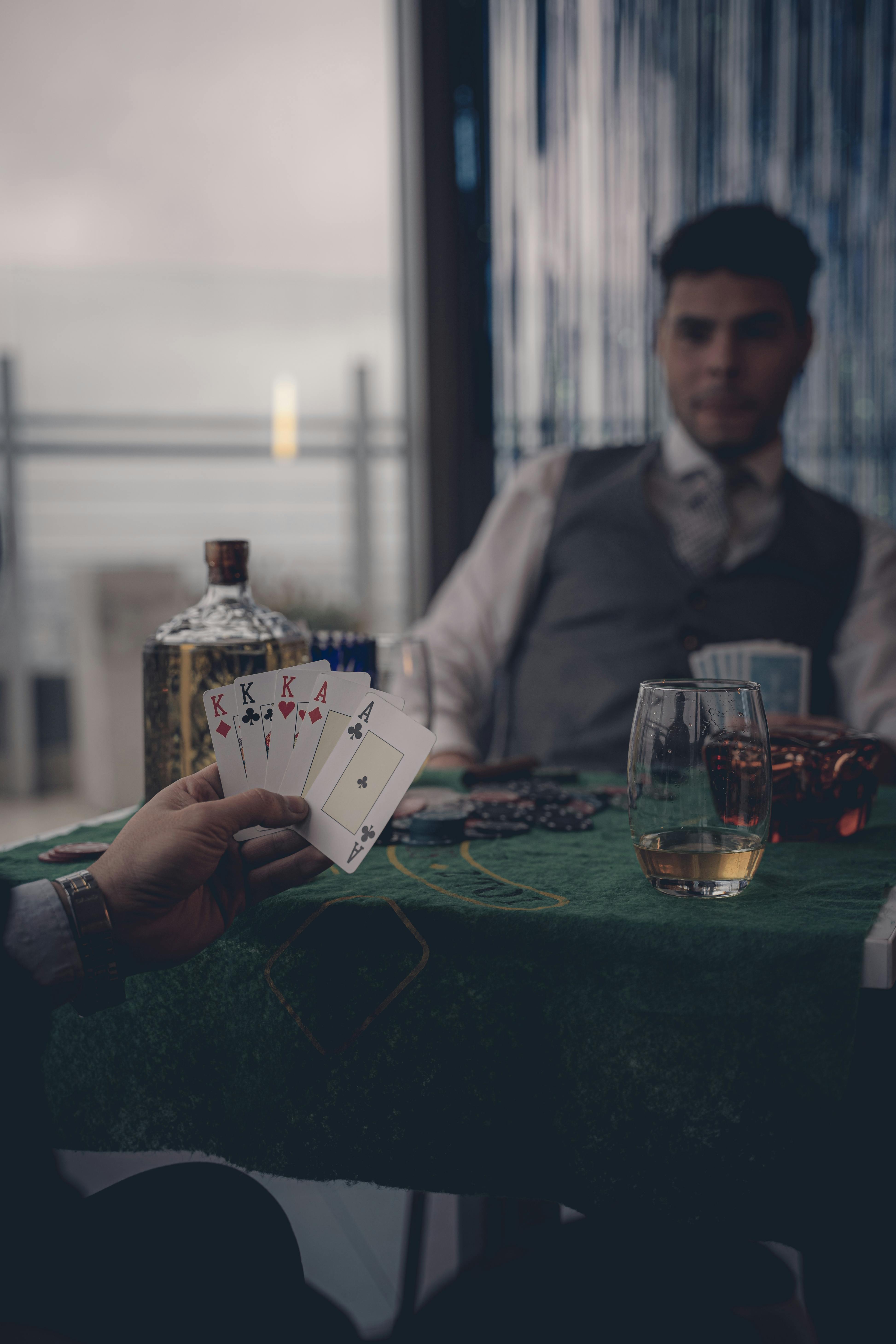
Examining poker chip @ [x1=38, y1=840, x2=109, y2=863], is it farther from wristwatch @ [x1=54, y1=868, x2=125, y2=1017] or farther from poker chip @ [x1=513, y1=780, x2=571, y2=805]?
poker chip @ [x1=513, y1=780, x2=571, y2=805]

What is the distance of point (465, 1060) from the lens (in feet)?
2.27

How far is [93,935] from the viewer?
0.72m

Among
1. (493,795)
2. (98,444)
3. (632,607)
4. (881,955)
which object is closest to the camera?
(881,955)

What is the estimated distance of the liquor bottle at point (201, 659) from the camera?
0.95 m

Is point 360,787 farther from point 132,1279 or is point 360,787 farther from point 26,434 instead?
point 26,434

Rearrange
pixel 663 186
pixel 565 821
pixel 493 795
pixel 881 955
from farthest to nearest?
pixel 663 186 → pixel 493 795 → pixel 565 821 → pixel 881 955

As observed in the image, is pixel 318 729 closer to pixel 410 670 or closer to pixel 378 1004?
pixel 378 1004

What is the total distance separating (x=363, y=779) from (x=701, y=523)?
133cm

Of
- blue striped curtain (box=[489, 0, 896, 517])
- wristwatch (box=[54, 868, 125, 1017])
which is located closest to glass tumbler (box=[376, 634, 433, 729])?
wristwatch (box=[54, 868, 125, 1017])

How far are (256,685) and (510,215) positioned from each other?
2.73 meters

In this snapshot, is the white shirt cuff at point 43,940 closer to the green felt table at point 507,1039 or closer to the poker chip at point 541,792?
the green felt table at point 507,1039

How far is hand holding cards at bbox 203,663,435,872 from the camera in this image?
0.73 m

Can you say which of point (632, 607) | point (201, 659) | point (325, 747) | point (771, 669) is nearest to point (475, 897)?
point (325, 747)

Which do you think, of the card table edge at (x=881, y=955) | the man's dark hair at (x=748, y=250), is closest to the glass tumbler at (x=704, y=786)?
the card table edge at (x=881, y=955)
